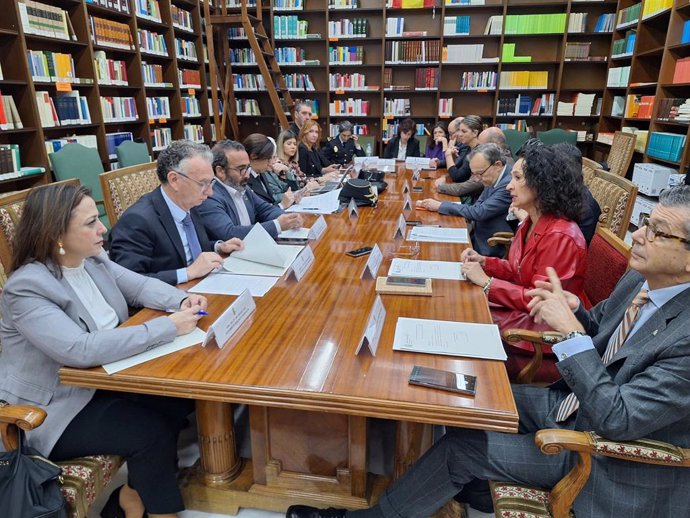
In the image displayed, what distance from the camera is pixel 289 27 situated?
264 inches

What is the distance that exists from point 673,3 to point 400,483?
555 cm

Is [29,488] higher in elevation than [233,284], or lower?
lower

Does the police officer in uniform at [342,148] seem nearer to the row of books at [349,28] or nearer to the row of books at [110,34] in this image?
the row of books at [349,28]

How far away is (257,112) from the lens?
7070 millimetres

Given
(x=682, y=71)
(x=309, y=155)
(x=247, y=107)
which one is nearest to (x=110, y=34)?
(x=309, y=155)

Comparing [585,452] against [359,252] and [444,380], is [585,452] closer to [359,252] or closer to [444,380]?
[444,380]

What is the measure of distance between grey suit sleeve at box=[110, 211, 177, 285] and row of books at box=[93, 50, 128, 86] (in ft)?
10.7

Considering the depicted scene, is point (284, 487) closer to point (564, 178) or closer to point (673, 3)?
point (564, 178)

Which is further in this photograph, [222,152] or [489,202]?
[489,202]

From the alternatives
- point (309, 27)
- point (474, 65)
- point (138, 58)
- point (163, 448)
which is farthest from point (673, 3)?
point (163, 448)

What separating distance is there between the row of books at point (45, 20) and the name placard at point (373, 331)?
3803mm

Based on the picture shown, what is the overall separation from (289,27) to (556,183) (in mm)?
5928

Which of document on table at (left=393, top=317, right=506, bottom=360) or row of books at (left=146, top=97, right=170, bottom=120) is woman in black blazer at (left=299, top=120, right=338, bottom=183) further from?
document on table at (left=393, top=317, right=506, bottom=360)

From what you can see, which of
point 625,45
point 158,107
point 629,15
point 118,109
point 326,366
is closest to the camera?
point 326,366
